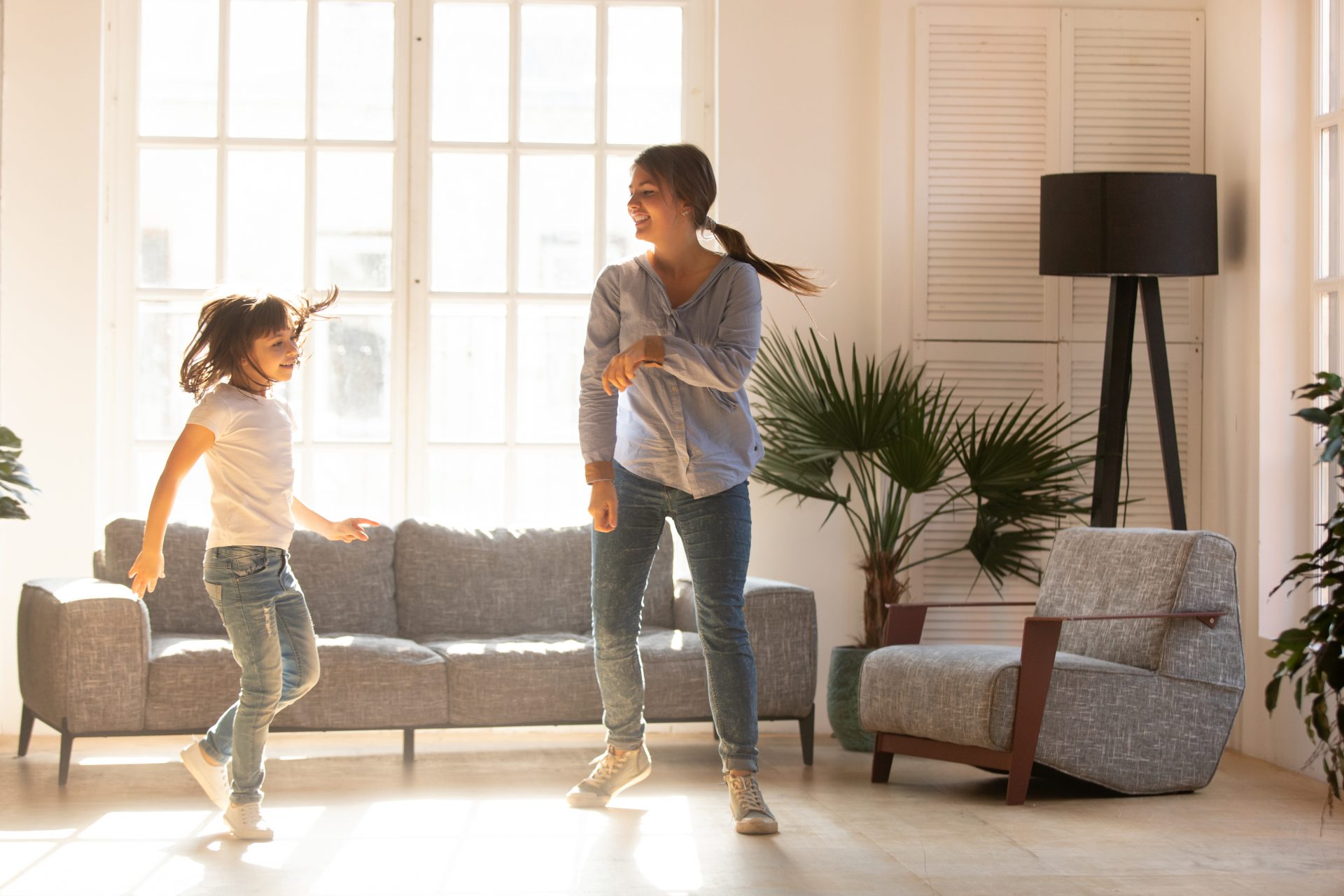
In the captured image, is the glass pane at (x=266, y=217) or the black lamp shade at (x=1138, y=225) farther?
the glass pane at (x=266, y=217)

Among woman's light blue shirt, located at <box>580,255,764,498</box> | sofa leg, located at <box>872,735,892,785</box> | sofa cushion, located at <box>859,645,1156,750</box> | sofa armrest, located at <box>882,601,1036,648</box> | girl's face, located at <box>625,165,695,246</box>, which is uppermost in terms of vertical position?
girl's face, located at <box>625,165,695,246</box>

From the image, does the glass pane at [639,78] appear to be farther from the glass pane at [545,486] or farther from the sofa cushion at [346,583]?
the sofa cushion at [346,583]

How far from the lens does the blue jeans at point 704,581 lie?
3.00m

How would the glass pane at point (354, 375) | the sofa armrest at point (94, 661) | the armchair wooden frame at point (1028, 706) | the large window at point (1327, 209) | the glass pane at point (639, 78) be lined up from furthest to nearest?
the glass pane at point (639, 78), the glass pane at point (354, 375), the large window at point (1327, 209), the sofa armrest at point (94, 661), the armchair wooden frame at point (1028, 706)

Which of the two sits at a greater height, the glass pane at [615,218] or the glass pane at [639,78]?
the glass pane at [639,78]

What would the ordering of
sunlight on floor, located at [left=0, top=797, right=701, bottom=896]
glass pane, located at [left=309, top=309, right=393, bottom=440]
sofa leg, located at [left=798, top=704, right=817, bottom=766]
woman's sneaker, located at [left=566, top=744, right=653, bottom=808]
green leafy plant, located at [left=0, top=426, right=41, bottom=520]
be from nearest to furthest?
sunlight on floor, located at [left=0, top=797, right=701, bottom=896] → woman's sneaker, located at [left=566, top=744, right=653, bottom=808] → green leafy plant, located at [left=0, top=426, right=41, bottom=520] → sofa leg, located at [left=798, top=704, right=817, bottom=766] → glass pane, located at [left=309, top=309, right=393, bottom=440]

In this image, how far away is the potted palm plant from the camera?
14.2ft

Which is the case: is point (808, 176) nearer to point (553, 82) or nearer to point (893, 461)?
point (553, 82)

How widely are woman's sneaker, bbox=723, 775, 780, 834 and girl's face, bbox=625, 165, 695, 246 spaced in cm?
121

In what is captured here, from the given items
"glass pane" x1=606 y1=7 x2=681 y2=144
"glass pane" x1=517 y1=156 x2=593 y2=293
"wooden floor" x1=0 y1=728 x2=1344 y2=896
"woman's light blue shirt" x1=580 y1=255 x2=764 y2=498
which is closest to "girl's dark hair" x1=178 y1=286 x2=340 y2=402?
"woman's light blue shirt" x1=580 y1=255 x2=764 y2=498

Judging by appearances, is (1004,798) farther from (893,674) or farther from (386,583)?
(386,583)

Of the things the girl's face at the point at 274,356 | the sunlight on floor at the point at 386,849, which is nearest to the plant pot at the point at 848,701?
the sunlight on floor at the point at 386,849

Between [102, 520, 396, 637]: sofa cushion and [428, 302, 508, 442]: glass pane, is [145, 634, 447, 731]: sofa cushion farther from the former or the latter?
[428, 302, 508, 442]: glass pane

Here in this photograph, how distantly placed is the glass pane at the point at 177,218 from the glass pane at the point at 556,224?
111 cm
